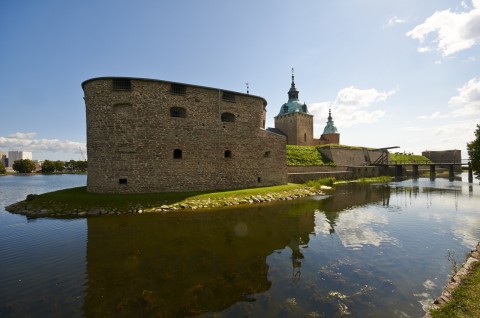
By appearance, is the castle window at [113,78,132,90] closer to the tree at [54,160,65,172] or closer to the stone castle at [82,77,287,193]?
the stone castle at [82,77,287,193]

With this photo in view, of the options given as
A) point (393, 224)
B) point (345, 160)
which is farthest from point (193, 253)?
point (345, 160)

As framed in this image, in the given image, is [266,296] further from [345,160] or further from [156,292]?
[345,160]

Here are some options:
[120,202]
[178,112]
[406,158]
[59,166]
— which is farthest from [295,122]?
[59,166]

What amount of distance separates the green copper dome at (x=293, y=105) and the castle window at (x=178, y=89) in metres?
34.6

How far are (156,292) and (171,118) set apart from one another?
51.3 ft

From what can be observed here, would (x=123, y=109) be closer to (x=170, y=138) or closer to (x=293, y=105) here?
(x=170, y=138)

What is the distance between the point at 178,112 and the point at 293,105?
119ft

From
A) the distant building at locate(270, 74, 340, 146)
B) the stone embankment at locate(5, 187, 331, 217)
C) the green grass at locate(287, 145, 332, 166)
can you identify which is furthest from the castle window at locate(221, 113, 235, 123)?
the distant building at locate(270, 74, 340, 146)

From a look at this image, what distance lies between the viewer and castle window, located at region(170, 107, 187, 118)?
794 inches

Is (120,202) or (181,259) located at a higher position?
(120,202)

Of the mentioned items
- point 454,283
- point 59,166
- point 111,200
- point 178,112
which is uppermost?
point 178,112

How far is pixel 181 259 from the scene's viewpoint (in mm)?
8258

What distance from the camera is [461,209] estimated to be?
16391 mm

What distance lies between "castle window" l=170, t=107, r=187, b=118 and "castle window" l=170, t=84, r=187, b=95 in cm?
134
